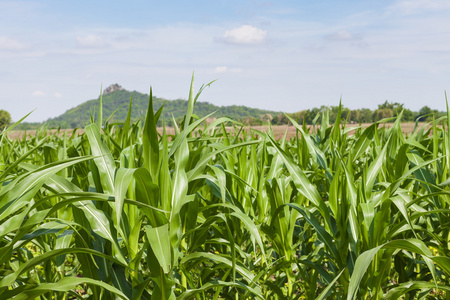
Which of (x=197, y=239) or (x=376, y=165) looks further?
(x=376, y=165)

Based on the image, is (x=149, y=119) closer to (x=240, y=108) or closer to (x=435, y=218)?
(x=435, y=218)

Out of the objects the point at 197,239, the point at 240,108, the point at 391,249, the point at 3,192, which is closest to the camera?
the point at 3,192

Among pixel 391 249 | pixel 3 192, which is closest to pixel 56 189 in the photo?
pixel 3 192

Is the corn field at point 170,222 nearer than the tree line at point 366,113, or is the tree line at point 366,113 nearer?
the corn field at point 170,222

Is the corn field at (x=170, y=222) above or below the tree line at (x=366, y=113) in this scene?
below

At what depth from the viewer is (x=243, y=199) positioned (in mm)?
1855

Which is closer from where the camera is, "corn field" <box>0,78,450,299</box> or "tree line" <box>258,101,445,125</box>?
"corn field" <box>0,78,450,299</box>

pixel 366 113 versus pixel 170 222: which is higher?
pixel 366 113

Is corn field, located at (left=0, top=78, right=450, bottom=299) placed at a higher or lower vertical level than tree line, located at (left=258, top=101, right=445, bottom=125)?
lower

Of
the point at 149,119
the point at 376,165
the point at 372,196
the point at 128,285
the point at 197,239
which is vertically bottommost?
the point at 128,285

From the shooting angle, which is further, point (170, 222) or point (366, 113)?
point (366, 113)

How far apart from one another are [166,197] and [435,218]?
1.53 m

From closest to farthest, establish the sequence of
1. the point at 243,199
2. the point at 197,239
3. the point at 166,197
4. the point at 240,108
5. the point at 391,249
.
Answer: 1. the point at 166,197
2. the point at 391,249
3. the point at 197,239
4. the point at 243,199
5. the point at 240,108

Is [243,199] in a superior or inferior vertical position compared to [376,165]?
inferior
